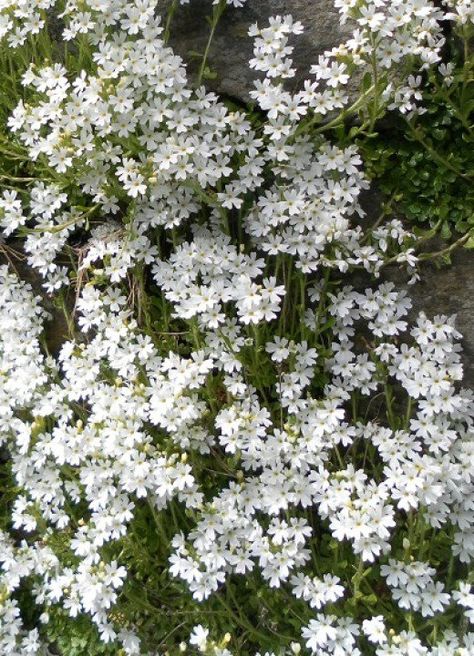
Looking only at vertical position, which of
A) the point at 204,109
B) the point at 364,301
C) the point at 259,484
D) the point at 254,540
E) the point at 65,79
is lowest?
the point at 254,540

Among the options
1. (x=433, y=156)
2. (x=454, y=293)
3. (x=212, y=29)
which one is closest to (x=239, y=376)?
(x=454, y=293)

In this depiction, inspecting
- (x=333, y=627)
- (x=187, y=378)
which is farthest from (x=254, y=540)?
(x=187, y=378)

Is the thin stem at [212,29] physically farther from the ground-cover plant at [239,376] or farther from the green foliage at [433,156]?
the green foliage at [433,156]

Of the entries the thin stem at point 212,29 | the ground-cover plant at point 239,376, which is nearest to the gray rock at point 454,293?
the ground-cover plant at point 239,376

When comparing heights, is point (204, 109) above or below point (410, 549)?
above

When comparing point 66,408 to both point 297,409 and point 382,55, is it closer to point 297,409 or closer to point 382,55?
point 297,409

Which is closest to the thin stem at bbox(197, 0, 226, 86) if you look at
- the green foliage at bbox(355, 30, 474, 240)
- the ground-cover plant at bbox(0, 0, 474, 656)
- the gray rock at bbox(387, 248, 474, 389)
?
the ground-cover plant at bbox(0, 0, 474, 656)
